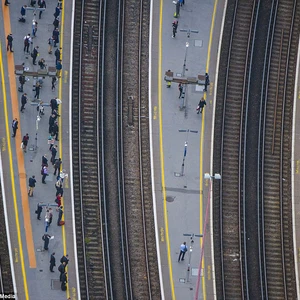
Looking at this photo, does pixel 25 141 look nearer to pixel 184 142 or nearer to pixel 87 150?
pixel 87 150

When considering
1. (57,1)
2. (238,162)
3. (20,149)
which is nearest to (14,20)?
(57,1)

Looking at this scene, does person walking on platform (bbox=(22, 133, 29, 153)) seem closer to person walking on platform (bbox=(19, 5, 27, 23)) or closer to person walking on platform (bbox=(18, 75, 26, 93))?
person walking on platform (bbox=(18, 75, 26, 93))

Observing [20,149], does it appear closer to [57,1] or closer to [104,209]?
[104,209]

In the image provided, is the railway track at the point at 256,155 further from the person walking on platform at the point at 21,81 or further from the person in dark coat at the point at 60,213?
the person walking on platform at the point at 21,81

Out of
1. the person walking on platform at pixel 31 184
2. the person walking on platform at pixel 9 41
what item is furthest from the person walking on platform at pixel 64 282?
the person walking on platform at pixel 9 41

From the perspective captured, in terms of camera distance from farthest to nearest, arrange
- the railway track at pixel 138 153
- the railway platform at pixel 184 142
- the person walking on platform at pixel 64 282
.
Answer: the railway platform at pixel 184 142 → the railway track at pixel 138 153 → the person walking on platform at pixel 64 282

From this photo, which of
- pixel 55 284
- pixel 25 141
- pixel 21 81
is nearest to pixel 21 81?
pixel 21 81
